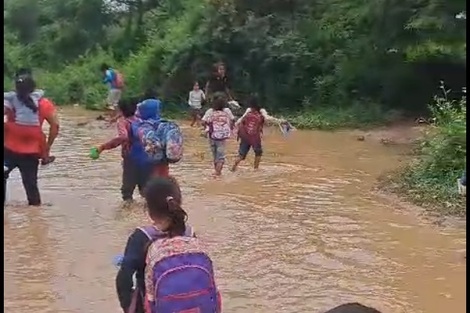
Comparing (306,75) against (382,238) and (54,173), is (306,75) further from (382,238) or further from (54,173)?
(382,238)

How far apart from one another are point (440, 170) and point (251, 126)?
8.75 feet

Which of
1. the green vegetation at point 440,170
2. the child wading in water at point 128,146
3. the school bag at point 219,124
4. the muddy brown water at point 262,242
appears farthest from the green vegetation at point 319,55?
the child wading in water at point 128,146

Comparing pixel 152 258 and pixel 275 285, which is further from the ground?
pixel 152 258

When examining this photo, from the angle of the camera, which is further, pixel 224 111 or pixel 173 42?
pixel 173 42

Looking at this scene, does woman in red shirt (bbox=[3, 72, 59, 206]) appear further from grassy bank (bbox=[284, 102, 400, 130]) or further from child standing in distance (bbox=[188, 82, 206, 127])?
grassy bank (bbox=[284, 102, 400, 130])

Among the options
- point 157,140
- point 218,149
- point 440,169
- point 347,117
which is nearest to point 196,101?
point 347,117

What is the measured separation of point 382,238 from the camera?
8.99m

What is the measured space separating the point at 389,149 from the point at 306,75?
6.89 metres

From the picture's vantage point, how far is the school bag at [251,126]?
13047 mm

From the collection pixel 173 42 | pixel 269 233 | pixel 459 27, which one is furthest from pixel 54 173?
pixel 173 42

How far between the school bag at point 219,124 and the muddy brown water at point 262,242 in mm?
591

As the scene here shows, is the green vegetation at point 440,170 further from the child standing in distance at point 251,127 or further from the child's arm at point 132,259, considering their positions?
the child's arm at point 132,259

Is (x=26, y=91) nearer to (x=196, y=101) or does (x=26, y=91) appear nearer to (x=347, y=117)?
(x=196, y=101)

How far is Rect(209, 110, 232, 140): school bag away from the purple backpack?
26.2ft
